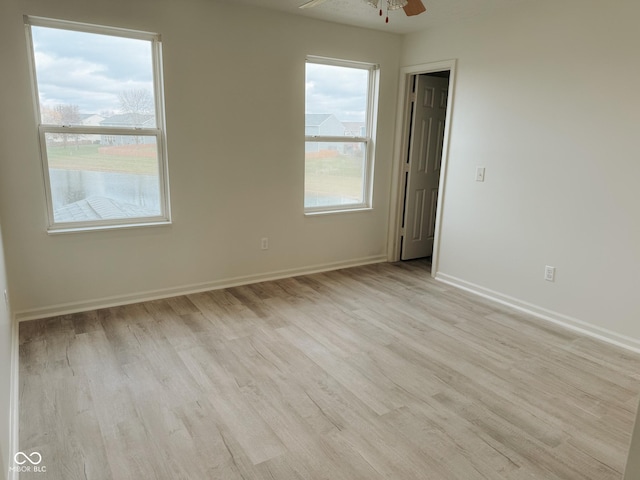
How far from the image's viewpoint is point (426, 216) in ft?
17.5

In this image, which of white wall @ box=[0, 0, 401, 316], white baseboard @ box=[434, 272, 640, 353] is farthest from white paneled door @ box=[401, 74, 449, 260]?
white baseboard @ box=[434, 272, 640, 353]

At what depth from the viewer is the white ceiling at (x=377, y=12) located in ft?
11.5

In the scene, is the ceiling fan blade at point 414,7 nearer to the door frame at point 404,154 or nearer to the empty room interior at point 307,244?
the empty room interior at point 307,244

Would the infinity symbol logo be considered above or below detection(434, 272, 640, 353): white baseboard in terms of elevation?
below

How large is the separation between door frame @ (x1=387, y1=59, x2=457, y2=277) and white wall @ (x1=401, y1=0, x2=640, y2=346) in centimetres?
8

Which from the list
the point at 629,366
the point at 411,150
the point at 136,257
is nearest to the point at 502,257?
the point at 629,366

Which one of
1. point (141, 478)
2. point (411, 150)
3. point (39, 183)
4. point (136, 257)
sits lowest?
point (141, 478)

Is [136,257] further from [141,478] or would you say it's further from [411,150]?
[411,150]

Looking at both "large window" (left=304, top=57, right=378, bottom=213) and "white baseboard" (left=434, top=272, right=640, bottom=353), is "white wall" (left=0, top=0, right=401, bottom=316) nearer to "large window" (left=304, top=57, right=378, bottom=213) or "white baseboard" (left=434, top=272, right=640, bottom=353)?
"large window" (left=304, top=57, right=378, bottom=213)

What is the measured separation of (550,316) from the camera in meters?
3.58

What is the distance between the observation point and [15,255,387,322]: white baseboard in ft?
11.1

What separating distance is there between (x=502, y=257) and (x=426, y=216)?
1.53 m

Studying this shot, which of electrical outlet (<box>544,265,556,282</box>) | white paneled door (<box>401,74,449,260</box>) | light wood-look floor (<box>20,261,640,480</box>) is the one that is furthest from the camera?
white paneled door (<box>401,74,449,260</box>)

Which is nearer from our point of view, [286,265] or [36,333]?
[36,333]
